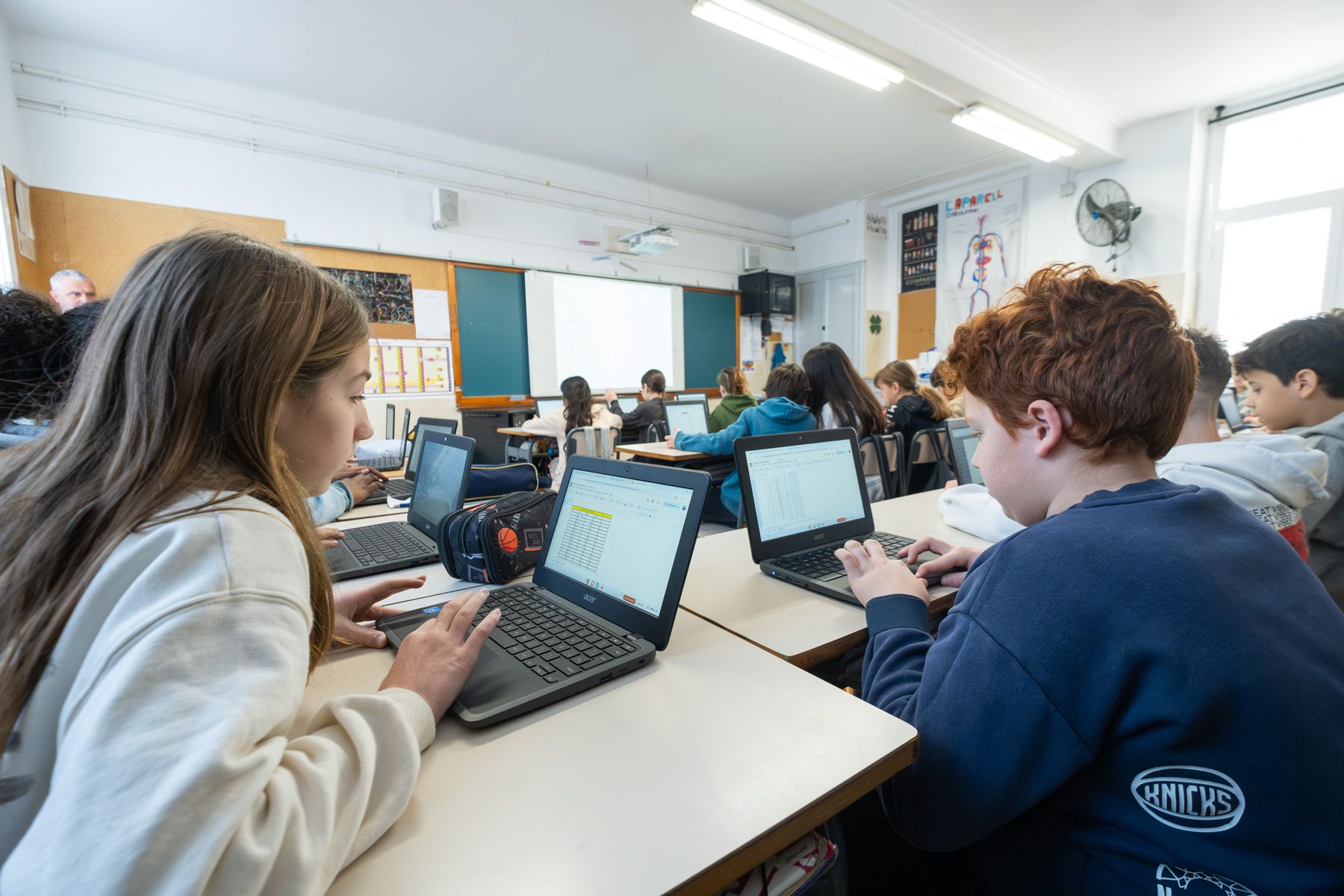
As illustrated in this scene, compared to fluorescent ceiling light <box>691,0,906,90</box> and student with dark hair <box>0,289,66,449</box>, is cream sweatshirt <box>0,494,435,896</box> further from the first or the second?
fluorescent ceiling light <box>691,0,906,90</box>

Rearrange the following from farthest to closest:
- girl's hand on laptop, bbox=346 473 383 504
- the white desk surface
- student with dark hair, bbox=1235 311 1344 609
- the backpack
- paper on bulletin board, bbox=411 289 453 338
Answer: paper on bulletin board, bbox=411 289 453 338, the white desk surface, girl's hand on laptop, bbox=346 473 383 504, student with dark hair, bbox=1235 311 1344 609, the backpack

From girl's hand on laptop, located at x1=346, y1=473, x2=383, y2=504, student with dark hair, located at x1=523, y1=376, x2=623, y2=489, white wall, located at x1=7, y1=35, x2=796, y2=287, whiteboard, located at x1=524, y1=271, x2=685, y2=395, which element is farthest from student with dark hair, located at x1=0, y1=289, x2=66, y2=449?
whiteboard, located at x1=524, y1=271, x2=685, y2=395

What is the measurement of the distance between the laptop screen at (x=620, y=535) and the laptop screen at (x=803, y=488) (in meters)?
0.42

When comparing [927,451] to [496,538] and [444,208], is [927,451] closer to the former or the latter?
[496,538]

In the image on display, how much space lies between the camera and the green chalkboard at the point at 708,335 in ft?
22.2

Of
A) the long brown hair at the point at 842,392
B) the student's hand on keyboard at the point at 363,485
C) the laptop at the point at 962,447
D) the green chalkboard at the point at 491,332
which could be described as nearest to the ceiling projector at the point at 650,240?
the green chalkboard at the point at 491,332

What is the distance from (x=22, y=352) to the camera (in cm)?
104

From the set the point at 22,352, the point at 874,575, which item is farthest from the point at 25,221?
the point at 874,575

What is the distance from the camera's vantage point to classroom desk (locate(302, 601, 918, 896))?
497 mm

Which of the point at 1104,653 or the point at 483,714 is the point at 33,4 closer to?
the point at 483,714

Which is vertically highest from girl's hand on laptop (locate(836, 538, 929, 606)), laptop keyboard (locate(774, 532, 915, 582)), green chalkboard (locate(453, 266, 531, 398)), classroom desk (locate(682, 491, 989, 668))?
green chalkboard (locate(453, 266, 531, 398))

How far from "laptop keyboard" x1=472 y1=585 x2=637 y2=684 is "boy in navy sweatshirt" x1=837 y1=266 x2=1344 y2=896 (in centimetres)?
41

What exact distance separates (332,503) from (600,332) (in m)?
4.53

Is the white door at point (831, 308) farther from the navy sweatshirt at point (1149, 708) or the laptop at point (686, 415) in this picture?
the navy sweatshirt at point (1149, 708)
